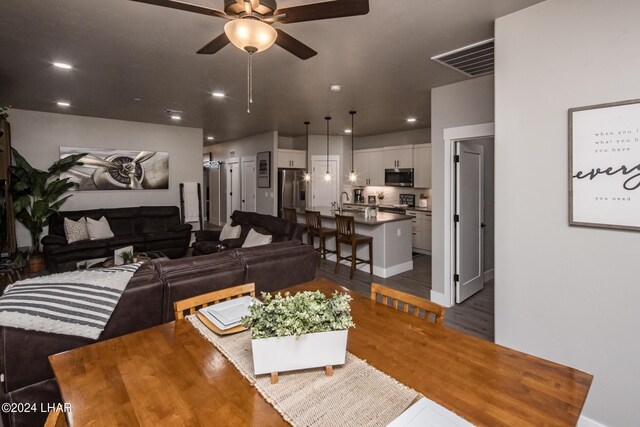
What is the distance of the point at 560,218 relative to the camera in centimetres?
214

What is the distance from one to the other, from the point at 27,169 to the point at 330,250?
5204 mm

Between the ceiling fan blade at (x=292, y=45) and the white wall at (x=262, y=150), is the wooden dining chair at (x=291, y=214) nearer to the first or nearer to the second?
the white wall at (x=262, y=150)

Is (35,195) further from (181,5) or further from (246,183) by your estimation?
(181,5)

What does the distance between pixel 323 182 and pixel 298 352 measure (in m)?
7.46

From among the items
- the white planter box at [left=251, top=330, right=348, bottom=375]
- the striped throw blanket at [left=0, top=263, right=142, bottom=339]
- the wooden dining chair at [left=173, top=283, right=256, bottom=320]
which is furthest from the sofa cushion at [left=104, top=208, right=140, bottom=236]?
the white planter box at [left=251, top=330, right=348, bottom=375]

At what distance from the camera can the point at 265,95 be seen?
4.50 metres

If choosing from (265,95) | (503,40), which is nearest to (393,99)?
(265,95)

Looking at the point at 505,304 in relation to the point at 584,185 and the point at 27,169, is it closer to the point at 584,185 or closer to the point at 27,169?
the point at 584,185

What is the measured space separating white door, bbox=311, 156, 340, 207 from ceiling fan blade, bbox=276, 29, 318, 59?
6.23 meters

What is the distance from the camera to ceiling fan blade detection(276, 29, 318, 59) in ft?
6.38

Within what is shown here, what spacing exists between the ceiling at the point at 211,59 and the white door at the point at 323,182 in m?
2.83

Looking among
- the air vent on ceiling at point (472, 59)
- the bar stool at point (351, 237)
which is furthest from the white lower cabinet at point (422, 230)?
the air vent on ceiling at point (472, 59)

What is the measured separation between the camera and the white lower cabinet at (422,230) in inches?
266

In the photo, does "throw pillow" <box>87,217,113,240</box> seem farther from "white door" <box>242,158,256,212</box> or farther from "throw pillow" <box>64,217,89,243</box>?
"white door" <box>242,158,256,212</box>
